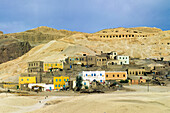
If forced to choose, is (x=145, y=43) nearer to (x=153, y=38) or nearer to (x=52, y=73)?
(x=153, y=38)

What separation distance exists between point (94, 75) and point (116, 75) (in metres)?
4.26

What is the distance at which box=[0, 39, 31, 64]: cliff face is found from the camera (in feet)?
363

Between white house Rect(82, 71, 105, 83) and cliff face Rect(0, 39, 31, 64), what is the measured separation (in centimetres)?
6804

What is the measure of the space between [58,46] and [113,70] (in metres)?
47.0

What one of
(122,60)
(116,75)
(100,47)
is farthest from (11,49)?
(116,75)

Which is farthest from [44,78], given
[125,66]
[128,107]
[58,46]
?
[58,46]

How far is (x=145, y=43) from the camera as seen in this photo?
350 ft

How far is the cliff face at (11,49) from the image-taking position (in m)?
111

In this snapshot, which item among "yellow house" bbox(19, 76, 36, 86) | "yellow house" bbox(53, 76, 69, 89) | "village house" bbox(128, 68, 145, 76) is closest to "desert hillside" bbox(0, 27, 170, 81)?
"yellow house" bbox(19, 76, 36, 86)

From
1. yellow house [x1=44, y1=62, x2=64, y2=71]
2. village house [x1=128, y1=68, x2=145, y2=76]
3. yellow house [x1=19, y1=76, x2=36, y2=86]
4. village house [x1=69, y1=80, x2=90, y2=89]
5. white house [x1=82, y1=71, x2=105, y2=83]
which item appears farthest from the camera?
Answer: yellow house [x1=44, y1=62, x2=64, y2=71]

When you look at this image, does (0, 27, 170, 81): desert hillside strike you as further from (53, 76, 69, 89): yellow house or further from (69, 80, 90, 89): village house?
(69, 80, 90, 89): village house

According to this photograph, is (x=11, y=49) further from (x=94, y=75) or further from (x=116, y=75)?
(x=116, y=75)

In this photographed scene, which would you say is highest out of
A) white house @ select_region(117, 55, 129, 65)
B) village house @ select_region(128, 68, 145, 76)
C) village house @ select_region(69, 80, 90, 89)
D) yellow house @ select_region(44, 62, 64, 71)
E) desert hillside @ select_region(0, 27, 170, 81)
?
desert hillside @ select_region(0, 27, 170, 81)

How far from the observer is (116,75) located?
50.7 metres
